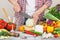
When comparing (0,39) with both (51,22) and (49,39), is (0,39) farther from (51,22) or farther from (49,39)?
(51,22)

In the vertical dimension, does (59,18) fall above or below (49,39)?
above

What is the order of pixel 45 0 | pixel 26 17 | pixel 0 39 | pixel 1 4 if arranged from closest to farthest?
pixel 0 39
pixel 26 17
pixel 45 0
pixel 1 4

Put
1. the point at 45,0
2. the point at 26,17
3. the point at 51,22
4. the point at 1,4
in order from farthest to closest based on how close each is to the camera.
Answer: the point at 1,4 → the point at 45,0 → the point at 26,17 → the point at 51,22

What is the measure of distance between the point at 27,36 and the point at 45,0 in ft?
1.88

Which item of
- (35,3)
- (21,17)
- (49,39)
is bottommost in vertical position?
(49,39)

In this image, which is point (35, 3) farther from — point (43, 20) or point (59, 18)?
point (59, 18)

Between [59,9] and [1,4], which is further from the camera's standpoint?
[1,4]

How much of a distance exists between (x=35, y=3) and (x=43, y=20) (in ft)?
0.61

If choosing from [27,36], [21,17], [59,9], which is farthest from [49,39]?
[21,17]

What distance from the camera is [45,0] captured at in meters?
1.77

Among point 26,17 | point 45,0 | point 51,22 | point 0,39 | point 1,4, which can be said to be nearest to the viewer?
point 0,39

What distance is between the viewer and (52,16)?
1.57m

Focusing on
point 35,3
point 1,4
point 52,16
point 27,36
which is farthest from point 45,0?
point 1,4

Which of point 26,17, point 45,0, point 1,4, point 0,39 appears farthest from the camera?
point 1,4
